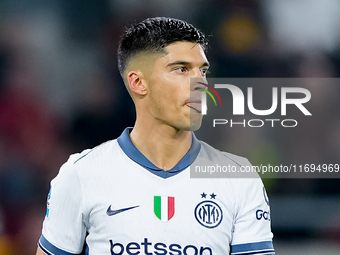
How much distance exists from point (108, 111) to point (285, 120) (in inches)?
79.3

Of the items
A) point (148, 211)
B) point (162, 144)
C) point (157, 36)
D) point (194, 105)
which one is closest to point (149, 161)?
point (162, 144)

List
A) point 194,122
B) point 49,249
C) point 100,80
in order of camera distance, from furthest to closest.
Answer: point 100,80, point 49,249, point 194,122

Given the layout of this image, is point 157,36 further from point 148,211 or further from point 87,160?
point 148,211

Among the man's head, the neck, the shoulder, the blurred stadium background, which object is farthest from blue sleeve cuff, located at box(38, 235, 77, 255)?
the blurred stadium background

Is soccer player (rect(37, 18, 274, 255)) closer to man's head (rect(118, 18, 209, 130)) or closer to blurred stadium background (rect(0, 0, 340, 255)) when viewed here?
man's head (rect(118, 18, 209, 130))

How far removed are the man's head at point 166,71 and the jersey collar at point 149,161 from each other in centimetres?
13

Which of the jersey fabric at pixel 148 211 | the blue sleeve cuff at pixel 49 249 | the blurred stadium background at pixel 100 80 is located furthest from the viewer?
the blurred stadium background at pixel 100 80

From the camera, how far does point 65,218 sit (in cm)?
186

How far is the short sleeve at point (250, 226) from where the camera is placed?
1834mm

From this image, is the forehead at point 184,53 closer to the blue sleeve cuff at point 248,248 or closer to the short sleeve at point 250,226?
the short sleeve at point 250,226

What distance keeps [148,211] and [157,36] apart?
2.55 ft

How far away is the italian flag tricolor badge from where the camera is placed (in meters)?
1.80

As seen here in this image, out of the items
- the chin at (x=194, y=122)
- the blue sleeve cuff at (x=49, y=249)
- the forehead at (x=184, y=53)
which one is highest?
the forehead at (x=184, y=53)

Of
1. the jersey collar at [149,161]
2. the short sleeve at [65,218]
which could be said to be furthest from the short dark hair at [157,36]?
the short sleeve at [65,218]
